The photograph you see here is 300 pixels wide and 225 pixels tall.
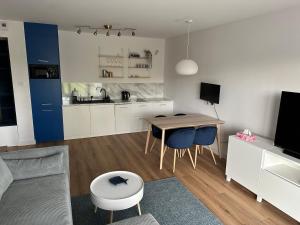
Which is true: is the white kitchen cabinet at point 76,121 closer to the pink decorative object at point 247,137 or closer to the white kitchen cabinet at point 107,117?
the white kitchen cabinet at point 107,117

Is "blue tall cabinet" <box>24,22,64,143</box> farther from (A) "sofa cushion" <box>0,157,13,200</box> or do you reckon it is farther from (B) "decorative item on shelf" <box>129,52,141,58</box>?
(A) "sofa cushion" <box>0,157,13,200</box>

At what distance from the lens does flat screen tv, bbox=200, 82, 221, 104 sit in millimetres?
3912

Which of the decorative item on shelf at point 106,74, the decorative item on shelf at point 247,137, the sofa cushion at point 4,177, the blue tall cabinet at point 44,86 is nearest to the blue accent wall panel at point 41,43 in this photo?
the blue tall cabinet at point 44,86

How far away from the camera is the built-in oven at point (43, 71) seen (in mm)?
4160

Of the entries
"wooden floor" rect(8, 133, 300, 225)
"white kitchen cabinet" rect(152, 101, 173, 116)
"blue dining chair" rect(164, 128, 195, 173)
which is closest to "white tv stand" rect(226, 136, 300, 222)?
"wooden floor" rect(8, 133, 300, 225)

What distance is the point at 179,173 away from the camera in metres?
3.35

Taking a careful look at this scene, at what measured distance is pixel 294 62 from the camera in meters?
2.65

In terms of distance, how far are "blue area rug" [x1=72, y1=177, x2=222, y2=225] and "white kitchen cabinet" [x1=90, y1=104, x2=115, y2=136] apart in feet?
8.01

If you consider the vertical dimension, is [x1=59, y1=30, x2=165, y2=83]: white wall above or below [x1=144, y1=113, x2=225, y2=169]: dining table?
above

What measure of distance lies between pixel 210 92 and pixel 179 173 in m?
1.66

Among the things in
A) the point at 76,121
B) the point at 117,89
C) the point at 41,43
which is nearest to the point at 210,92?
the point at 117,89

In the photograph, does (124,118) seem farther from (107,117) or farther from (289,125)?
(289,125)

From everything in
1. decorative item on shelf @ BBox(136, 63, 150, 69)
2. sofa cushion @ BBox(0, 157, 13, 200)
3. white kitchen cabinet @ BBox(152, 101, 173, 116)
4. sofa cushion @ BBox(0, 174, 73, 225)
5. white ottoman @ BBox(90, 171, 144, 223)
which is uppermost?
decorative item on shelf @ BBox(136, 63, 150, 69)

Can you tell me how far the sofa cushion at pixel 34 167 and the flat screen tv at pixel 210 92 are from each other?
2.80 m
